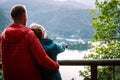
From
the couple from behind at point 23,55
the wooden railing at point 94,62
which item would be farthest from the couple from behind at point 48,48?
the wooden railing at point 94,62

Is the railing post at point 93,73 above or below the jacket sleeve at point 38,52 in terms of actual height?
below

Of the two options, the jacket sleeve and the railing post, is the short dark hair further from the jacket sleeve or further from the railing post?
the railing post

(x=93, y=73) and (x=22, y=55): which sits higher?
(x=22, y=55)

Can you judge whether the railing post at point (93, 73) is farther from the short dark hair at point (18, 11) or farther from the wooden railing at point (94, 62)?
the short dark hair at point (18, 11)

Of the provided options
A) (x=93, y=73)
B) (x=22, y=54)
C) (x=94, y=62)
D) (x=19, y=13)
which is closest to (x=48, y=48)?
(x=22, y=54)

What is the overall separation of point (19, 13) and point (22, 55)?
1.57 ft

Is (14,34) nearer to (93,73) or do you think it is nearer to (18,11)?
(18,11)

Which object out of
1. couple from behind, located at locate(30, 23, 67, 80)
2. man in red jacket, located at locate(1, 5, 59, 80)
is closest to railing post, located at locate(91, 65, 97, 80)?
couple from behind, located at locate(30, 23, 67, 80)

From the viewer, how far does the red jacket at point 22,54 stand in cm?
366

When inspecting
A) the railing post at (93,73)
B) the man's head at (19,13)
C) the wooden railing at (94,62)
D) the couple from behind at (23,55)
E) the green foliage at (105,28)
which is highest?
the man's head at (19,13)

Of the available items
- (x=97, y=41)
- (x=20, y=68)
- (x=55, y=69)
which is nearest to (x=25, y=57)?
(x=20, y=68)

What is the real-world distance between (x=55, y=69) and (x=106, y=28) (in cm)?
2437

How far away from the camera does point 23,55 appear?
12.0 ft

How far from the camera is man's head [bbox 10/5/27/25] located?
3.79 metres
